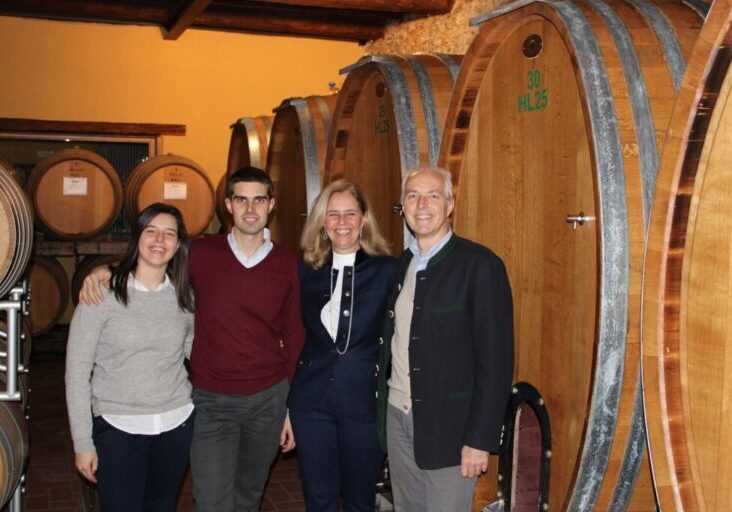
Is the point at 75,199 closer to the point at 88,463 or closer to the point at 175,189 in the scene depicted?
Result: the point at 175,189

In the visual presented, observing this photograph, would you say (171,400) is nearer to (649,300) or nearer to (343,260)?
(343,260)

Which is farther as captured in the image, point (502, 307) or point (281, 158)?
point (281, 158)

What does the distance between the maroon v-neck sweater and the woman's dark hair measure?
0.09 m

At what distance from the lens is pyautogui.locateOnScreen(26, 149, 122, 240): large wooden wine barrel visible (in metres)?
7.57

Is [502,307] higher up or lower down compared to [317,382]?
higher up

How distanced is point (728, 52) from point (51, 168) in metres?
7.22

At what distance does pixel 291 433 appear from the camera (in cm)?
293

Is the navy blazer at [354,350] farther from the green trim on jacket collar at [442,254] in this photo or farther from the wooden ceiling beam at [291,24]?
the wooden ceiling beam at [291,24]

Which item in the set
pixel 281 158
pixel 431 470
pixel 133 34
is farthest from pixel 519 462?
pixel 133 34

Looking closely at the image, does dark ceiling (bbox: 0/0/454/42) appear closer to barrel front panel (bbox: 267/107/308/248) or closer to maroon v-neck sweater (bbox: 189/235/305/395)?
barrel front panel (bbox: 267/107/308/248)

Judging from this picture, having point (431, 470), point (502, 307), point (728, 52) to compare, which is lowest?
point (431, 470)

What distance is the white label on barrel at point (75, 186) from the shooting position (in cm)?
760

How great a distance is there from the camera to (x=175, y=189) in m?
7.86

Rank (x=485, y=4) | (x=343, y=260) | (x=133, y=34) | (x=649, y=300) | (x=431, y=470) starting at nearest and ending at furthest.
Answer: (x=649, y=300), (x=431, y=470), (x=343, y=260), (x=485, y=4), (x=133, y=34)
